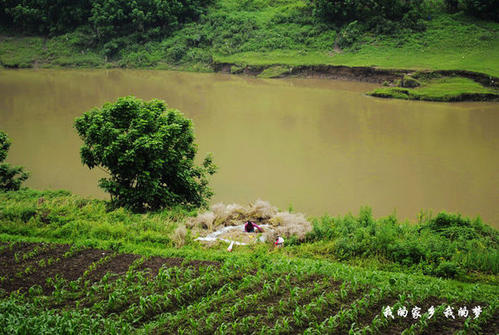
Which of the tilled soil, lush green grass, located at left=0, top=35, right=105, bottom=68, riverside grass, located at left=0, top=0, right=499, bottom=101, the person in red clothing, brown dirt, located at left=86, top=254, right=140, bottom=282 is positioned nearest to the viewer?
the tilled soil

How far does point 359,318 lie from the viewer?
495cm

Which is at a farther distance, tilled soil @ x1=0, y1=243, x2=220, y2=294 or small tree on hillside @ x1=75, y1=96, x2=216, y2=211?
small tree on hillside @ x1=75, y1=96, x2=216, y2=211

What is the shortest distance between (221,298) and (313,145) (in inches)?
421

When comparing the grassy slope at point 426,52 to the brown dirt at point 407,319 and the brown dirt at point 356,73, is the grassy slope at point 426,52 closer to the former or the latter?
the brown dirt at point 356,73

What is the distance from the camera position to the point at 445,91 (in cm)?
2383

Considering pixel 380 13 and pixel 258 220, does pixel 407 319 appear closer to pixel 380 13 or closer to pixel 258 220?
pixel 258 220

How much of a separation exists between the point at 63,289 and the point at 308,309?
11.0 ft

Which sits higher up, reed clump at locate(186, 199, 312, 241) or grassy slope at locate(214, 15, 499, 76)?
grassy slope at locate(214, 15, 499, 76)

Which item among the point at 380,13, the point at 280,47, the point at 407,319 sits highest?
the point at 380,13

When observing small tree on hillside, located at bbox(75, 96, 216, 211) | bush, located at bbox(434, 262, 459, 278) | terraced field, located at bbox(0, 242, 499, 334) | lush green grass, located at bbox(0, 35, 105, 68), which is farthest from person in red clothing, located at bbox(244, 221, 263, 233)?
lush green grass, located at bbox(0, 35, 105, 68)

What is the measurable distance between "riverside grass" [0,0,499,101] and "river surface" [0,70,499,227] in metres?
5.09

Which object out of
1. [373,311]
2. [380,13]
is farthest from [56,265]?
[380,13]

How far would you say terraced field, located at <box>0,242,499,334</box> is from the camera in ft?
15.7

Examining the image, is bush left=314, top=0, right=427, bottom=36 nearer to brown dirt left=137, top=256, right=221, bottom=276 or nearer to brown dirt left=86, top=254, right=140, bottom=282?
brown dirt left=137, top=256, right=221, bottom=276
